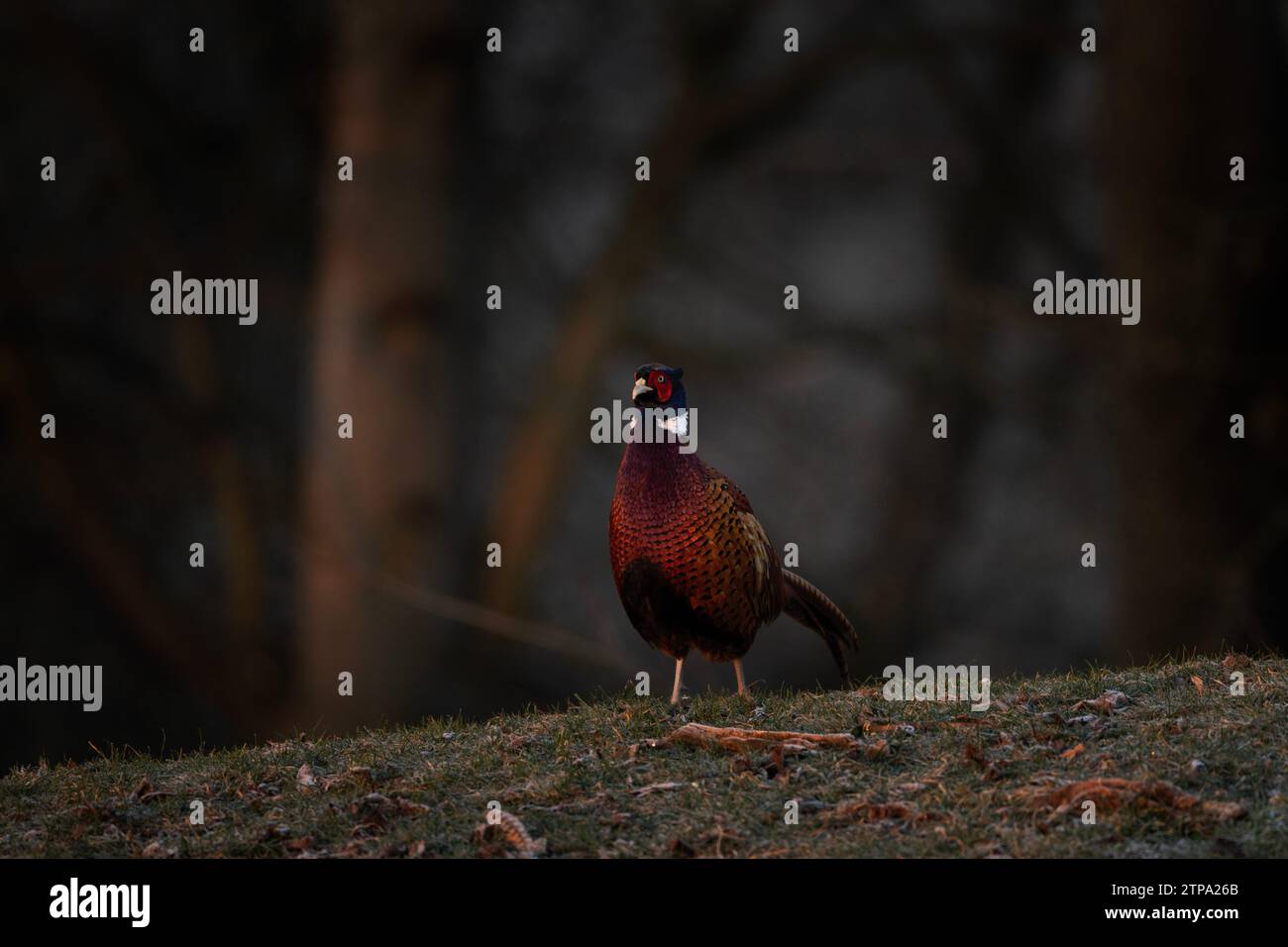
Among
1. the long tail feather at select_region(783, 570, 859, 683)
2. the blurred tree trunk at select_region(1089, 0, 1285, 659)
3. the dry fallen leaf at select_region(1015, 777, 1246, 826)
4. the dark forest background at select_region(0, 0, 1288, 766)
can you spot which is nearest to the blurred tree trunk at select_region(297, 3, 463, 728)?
the dark forest background at select_region(0, 0, 1288, 766)

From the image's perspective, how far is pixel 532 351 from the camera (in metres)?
16.1

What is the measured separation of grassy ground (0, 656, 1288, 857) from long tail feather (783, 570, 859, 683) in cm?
127

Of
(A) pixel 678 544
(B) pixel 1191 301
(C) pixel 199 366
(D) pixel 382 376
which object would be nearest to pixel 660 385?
(A) pixel 678 544

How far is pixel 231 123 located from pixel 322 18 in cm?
138

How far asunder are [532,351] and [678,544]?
7.95 metres

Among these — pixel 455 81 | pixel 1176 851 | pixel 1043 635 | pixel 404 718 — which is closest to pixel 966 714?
pixel 1176 851

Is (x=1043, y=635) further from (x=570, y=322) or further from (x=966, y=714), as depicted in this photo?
(x=966, y=714)

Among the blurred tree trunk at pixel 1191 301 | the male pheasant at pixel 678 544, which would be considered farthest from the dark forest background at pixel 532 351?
the male pheasant at pixel 678 544

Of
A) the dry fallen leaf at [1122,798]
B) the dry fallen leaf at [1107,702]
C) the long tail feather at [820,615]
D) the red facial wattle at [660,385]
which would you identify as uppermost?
the red facial wattle at [660,385]

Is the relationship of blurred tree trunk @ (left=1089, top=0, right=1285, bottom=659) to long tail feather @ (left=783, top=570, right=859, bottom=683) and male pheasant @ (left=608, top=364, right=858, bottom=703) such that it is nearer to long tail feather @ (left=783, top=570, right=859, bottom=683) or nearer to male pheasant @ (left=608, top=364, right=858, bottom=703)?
long tail feather @ (left=783, top=570, right=859, bottom=683)

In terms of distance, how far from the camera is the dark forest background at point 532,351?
1241cm

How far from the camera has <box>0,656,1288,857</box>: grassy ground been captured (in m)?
6.02

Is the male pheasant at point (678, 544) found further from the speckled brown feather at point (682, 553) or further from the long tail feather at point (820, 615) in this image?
the long tail feather at point (820, 615)

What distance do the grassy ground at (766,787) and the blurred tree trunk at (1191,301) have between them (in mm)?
3893
